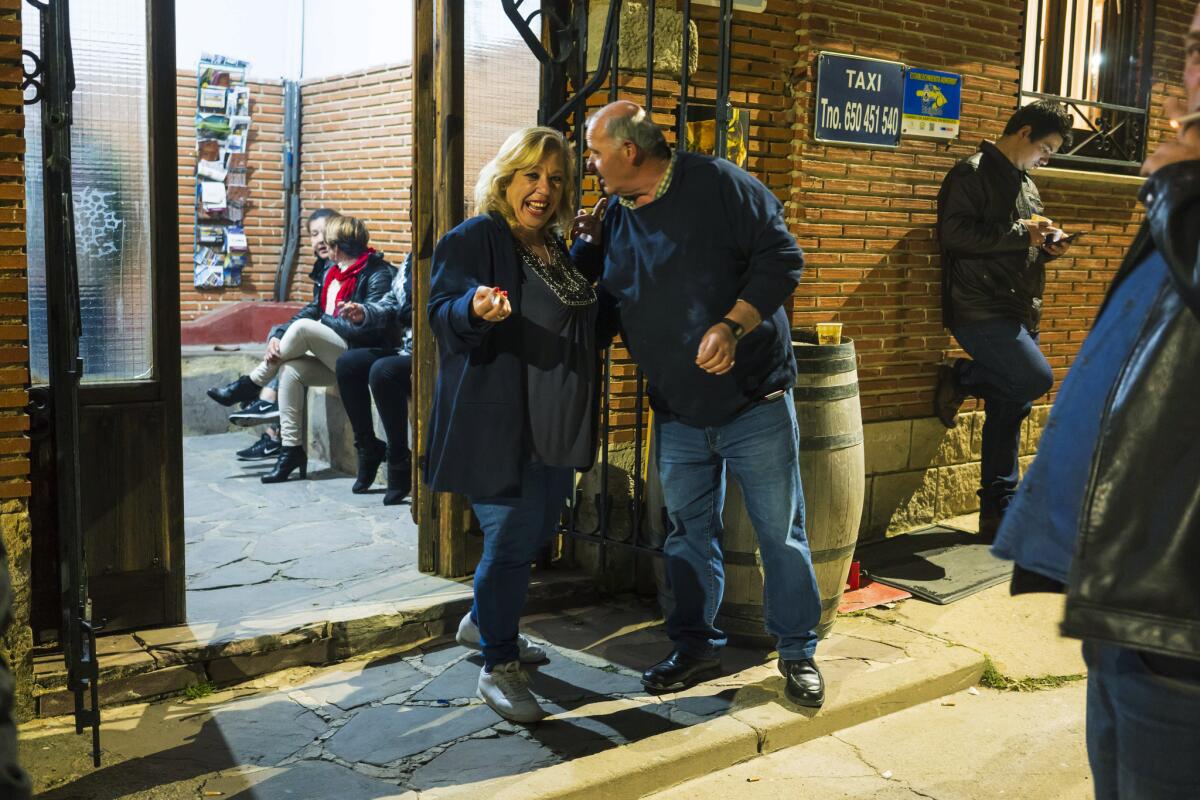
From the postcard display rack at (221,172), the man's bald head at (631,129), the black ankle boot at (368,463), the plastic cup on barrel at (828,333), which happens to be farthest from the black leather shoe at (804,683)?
the postcard display rack at (221,172)

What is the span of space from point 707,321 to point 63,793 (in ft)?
8.17

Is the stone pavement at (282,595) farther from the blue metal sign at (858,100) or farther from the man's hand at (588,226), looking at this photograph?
the blue metal sign at (858,100)

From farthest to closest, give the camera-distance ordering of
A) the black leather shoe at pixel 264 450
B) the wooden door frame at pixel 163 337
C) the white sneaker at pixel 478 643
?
the black leather shoe at pixel 264 450, the white sneaker at pixel 478 643, the wooden door frame at pixel 163 337

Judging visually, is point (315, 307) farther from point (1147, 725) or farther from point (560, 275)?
point (1147, 725)

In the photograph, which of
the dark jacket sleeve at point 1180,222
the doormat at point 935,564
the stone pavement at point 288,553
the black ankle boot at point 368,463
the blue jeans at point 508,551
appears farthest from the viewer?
the black ankle boot at point 368,463

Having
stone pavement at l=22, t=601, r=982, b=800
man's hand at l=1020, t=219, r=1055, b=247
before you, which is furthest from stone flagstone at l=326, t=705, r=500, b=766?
man's hand at l=1020, t=219, r=1055, b=247

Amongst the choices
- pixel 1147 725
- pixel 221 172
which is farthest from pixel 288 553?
pixel 221 172

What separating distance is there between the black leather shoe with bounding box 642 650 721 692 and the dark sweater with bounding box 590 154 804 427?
93 cm

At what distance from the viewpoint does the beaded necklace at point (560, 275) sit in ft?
13.5

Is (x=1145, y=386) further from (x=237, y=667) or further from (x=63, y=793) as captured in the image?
(x=237, y=667)

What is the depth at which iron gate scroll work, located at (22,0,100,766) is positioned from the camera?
3904mm

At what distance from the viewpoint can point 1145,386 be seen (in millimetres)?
1999

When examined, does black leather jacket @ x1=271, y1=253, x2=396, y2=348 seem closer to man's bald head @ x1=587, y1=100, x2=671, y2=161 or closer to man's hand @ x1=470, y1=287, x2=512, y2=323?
man's bald head @ x1=587, y1=100, x2=671, y2=161

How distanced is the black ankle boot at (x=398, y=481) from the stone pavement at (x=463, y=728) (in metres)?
2.31
